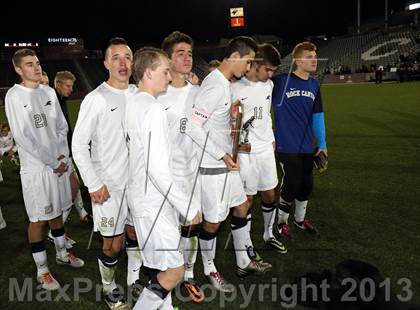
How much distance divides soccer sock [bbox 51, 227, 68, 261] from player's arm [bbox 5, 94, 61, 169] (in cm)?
80

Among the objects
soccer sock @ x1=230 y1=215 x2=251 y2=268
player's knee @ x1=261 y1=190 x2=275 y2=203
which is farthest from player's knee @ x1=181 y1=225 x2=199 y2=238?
player's knee @ x1=261 y1=190 x2=275 y2=203

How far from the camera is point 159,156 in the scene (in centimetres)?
236

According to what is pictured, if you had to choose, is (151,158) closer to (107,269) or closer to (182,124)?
(182,124)

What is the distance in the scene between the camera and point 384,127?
11633mm

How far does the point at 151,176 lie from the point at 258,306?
5.37 feet

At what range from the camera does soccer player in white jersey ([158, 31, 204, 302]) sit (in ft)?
11.3

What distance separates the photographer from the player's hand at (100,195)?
10.1ft

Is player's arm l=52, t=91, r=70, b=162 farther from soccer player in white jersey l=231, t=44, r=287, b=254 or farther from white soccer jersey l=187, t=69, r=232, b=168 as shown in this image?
soccer player in white jersey l=231, t=44, r=287, b=254

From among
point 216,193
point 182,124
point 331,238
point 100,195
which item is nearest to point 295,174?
point 331,238

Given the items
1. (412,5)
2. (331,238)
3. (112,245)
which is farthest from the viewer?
(412,5)

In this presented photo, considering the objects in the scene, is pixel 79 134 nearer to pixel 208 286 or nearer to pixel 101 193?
pixel 101 193

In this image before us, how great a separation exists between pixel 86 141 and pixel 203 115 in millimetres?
947

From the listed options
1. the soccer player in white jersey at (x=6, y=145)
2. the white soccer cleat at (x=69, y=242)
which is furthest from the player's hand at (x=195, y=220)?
the soccer player in white jersey at (x=6, y=145)

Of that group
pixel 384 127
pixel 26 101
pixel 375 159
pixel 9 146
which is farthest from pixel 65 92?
pixel 384 127
